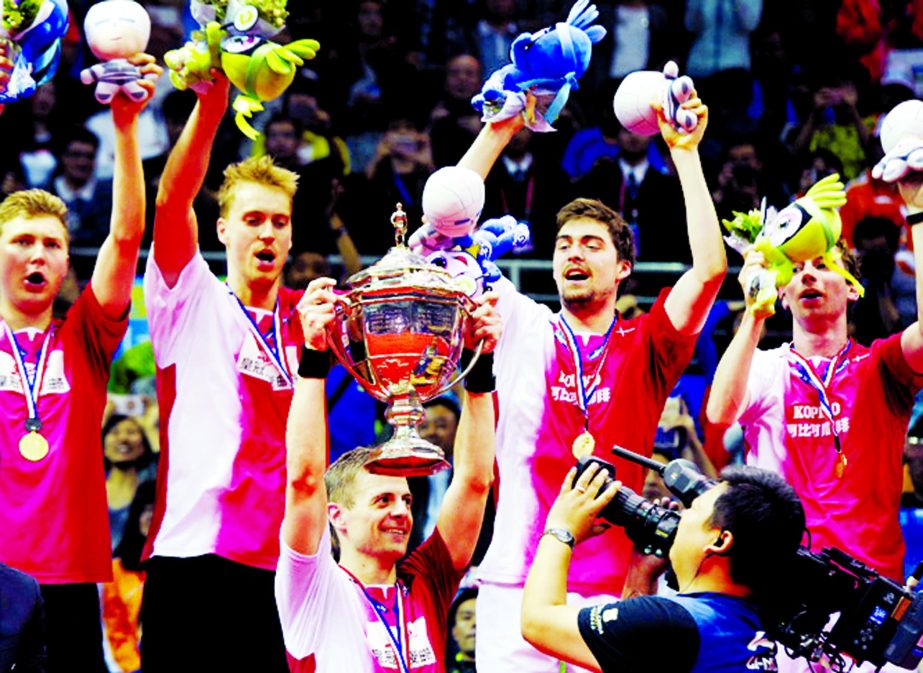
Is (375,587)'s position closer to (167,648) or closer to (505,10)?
(167,648)

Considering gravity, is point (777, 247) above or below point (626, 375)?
above

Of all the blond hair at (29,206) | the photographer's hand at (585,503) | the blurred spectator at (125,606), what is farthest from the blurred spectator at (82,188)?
the photographer's hand at (585,503)

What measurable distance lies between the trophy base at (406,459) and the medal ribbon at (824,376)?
1638 mm

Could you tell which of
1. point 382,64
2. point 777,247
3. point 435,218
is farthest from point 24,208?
point 382,64

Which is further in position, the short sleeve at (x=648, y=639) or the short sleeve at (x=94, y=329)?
the short sleeve at (x=94, y=329)

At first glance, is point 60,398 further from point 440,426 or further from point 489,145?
point 440,426

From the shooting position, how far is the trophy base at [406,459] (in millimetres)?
4000

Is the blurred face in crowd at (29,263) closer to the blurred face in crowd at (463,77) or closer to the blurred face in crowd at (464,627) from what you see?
the blurred face in crowd at (464,627)

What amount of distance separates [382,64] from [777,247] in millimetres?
3714

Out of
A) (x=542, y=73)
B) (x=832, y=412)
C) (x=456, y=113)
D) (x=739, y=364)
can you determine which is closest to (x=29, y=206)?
(x=542, y=73)

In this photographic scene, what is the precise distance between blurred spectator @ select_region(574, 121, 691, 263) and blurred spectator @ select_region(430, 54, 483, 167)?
59cm

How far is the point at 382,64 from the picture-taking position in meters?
8.09

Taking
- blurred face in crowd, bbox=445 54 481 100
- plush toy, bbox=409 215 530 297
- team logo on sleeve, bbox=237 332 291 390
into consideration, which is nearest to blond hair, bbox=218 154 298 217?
team logo on sleeve, bbox=237 332 291 390

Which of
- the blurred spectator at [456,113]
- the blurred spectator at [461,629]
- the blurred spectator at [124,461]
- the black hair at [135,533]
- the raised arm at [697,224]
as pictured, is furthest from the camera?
the blurred spectator at [456,113]
